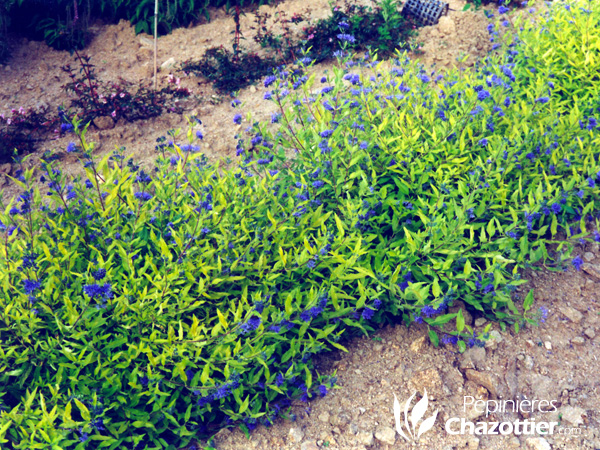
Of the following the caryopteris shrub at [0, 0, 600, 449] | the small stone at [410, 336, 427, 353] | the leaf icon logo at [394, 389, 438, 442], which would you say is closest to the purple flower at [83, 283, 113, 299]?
the caryopteris shrub at [0, 0, 600, 449]

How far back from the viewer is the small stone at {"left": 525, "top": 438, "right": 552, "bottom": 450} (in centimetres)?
248

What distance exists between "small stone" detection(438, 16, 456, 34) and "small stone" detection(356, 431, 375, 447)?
5376mm

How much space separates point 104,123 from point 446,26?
439 cm

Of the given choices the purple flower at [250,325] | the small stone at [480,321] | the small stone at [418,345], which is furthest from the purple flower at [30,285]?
the small stone at [480,321]

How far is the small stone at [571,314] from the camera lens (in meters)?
3.02

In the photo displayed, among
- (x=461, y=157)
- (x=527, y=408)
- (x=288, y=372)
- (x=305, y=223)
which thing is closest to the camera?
(x=288, y=372)

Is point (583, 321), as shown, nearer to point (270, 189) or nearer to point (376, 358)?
point (376, 358)

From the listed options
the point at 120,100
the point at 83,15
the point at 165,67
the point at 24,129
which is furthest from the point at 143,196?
the point at 83,15

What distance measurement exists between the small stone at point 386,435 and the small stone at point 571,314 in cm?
137

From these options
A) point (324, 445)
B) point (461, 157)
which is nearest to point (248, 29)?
point (461, 157)

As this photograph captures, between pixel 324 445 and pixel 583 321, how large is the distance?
179 centimetres

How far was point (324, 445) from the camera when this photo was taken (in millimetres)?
2492

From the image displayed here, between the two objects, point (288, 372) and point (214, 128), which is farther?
point (214, 128)

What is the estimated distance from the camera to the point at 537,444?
2494 mm
